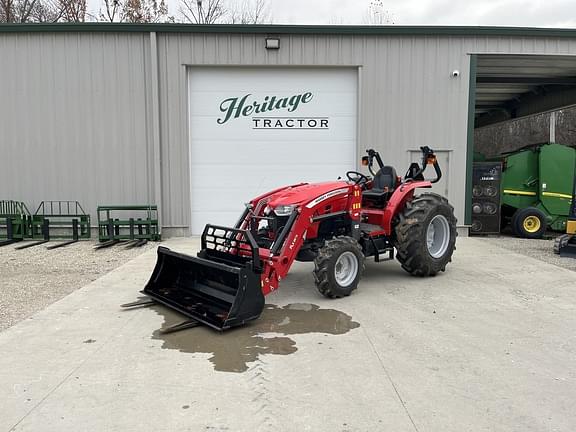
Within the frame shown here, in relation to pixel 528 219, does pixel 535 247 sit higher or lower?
lower

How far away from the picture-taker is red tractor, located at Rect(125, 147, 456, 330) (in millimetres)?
4734

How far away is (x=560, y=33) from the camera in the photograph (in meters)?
10.8

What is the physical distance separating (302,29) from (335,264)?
22.7 feet

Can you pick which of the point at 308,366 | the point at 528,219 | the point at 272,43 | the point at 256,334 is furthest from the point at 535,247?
the point at 308,366

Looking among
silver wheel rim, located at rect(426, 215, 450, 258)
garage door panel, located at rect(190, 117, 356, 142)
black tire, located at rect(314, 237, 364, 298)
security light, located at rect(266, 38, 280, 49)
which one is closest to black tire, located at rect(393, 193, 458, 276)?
silver wheel rim, located at rect(426, 215, 450, 258)

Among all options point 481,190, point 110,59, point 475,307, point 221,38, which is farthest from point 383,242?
point 110,59

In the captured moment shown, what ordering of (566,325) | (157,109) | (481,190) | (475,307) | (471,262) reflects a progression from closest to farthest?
(566,325) < (475,307) < (471,262) < (157,109) < (481,190)

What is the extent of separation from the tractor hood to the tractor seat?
77 cm

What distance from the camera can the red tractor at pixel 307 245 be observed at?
4.73 meters

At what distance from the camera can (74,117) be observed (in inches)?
412

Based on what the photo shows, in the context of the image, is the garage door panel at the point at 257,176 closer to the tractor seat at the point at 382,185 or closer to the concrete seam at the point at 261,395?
the tractor seat at the point at 382,185

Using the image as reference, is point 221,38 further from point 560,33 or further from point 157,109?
point 560,33

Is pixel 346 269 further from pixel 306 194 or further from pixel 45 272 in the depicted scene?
pixel 45 272

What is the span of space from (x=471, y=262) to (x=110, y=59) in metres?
8.61
